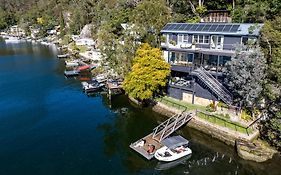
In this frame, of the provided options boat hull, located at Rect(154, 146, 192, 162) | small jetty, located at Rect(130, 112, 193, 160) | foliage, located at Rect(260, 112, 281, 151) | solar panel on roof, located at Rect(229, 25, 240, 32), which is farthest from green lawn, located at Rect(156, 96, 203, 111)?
solar panel on roof, located at Rect(229, 25, 240, 32)

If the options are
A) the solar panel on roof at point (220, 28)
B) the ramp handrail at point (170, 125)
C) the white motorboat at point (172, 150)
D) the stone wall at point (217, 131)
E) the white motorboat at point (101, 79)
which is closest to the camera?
the white motorboat at point (172, 150)

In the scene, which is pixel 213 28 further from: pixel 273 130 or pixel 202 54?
pixel 273 130

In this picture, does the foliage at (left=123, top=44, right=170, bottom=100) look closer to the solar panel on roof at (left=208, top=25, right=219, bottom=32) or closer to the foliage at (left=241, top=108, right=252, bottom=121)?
the solar panel on roof at (left=208, top=25, right=219, bottom=32)

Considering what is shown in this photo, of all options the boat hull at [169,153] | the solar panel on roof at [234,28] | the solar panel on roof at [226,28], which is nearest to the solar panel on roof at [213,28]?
the solar panel on roof at [226,28]

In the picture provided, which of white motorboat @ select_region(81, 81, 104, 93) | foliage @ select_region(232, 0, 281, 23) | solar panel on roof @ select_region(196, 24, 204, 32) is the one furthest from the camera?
white motorboat @ select_region(81, 81, 104, 93)

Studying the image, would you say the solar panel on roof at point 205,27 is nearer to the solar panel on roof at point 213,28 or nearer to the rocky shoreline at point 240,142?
the solar panel on roof at point 213,28

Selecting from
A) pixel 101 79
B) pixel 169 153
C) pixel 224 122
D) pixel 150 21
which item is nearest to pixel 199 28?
pixel 150 21

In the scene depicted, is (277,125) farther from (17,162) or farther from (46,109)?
(46,109)
